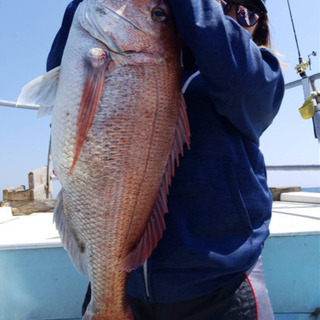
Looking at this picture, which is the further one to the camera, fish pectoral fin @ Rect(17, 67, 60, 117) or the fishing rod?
the fishing rod

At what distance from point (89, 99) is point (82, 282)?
5.80 ft

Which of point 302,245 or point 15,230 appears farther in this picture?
point 15,230

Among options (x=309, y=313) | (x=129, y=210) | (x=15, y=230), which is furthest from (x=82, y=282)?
(x=309, y=313)

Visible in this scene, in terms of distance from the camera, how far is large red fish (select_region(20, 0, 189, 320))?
44.0 inches

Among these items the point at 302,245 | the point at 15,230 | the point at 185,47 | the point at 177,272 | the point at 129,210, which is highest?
the point at 185,47

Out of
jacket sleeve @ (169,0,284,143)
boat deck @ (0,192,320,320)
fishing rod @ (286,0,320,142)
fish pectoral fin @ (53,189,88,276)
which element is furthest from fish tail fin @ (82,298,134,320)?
fishing rod @ (286,0,320,142)

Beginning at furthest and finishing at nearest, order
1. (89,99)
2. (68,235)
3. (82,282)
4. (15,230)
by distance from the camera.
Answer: (15,230) < (82,282) < (68,235) < (89,99)

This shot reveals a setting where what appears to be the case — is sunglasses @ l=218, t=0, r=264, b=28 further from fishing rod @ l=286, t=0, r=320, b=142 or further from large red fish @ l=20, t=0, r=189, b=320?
fishing rod @ l=286, t=0, r=320, b=142

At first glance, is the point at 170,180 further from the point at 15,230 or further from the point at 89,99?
the point at 15,230

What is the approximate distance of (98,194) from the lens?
1123 mm

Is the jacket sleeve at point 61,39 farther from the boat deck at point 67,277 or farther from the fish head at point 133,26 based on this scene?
the boat deck at point 67,277

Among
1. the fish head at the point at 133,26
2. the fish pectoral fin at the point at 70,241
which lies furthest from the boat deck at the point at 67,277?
the fish head at the point at 133,26

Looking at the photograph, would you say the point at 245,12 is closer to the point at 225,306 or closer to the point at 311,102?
the point at 225,306

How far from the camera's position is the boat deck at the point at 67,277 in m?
2.39
